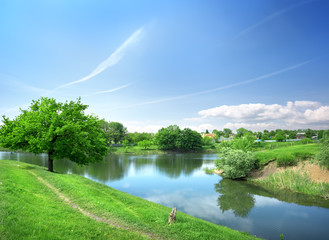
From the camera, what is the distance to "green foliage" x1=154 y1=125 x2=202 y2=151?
11156 cm

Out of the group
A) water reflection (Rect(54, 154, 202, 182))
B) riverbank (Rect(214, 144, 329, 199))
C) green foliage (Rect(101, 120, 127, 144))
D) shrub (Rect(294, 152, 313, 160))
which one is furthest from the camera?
green foliage (Rect(101, 120, 127, 144))

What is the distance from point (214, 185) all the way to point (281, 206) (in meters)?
11.8

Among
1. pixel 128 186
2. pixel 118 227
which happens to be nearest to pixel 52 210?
pixel 118 227

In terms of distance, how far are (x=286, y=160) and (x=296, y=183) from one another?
5386 millimetres

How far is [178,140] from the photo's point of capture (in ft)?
371

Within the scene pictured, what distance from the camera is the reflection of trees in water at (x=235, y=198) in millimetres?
22922

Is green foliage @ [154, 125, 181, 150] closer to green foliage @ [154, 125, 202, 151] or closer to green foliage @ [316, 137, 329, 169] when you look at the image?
green foliage @ [154, 125, 202, 151]

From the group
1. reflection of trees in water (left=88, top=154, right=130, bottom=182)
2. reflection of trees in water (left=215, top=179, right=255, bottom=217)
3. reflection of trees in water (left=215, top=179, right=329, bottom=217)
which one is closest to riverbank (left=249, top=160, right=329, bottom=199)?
reflection of trees in water (left=215, top=179, right=329, bottom=217)

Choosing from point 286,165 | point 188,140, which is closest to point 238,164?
point 286,165

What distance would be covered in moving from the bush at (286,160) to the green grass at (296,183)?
2.13 metres

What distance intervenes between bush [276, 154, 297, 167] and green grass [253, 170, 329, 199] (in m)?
2.13

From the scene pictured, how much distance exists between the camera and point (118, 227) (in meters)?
10.8

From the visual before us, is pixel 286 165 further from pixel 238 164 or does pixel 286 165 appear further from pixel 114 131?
pixel 114 131

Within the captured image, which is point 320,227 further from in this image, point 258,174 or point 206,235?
point 258,174
